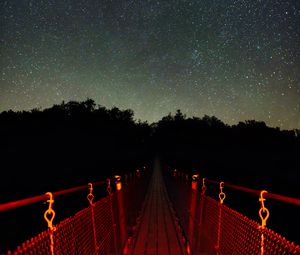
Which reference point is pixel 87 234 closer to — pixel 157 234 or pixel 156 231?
pixel 157 234

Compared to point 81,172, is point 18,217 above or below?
below

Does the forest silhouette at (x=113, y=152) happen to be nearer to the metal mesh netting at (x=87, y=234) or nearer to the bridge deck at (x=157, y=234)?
the bridge deck at (x=157, y=234)

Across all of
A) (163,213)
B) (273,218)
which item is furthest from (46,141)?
(163,213)

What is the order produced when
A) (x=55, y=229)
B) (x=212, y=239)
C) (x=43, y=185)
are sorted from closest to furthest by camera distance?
(x=55, y=229) < (x=212, y=239) < (x=43, y=185)

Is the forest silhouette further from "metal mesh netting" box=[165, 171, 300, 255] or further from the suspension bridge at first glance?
"metal mesh netting" box=[165, 171, 300, 255]

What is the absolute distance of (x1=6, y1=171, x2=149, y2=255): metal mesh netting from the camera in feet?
7.30

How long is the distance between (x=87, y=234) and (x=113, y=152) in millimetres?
55984

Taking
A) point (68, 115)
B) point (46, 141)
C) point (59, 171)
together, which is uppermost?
point (68, 115)

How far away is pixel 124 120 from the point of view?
77250 millimetres

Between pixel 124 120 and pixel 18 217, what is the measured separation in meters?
50.8

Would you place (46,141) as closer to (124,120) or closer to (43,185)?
(43,185)

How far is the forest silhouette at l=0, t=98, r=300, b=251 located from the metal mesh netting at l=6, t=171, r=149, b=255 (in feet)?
43.1

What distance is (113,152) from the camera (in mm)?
59406

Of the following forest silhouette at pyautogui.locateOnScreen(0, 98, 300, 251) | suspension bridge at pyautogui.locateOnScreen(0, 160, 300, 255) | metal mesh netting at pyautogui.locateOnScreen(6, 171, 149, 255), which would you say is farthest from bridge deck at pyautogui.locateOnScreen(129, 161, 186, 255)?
forest silhouette at pyautogui.locateOnScreen(0, 98, 300, 251)
